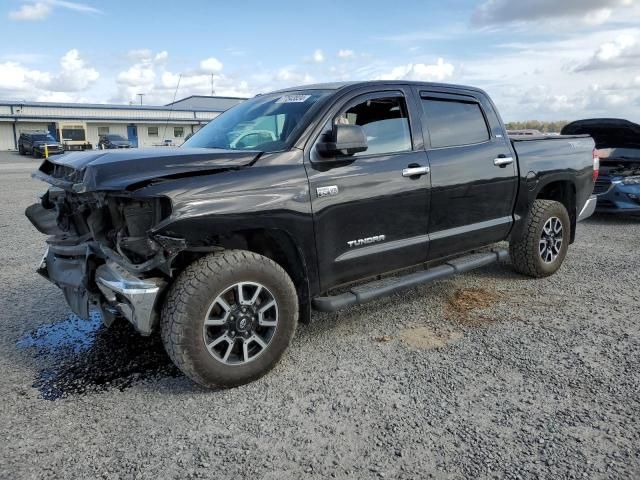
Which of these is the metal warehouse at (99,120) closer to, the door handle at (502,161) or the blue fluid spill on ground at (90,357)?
the door handle at (502,161)

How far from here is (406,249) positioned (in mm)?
4051

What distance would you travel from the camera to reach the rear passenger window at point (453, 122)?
432cm

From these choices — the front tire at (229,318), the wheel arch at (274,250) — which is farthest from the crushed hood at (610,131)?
the front tire at (229,318)

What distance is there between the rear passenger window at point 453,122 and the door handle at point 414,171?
1.01 feet

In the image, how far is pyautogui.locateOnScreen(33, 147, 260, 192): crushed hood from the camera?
2.96 metres

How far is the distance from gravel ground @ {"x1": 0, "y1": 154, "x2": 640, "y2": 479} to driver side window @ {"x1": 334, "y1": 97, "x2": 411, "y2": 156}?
4.80 ft

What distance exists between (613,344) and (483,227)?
1.42m

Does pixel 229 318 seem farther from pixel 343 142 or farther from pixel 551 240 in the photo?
pixel 551 240

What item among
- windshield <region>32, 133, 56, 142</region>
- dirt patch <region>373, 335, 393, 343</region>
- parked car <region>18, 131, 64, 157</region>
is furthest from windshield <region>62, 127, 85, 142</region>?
dirt patch <region>373, 335, 393, 343</region>

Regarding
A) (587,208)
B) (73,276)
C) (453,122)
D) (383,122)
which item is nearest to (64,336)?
(73,276)

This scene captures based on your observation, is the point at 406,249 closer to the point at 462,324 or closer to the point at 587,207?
the point at 462,324

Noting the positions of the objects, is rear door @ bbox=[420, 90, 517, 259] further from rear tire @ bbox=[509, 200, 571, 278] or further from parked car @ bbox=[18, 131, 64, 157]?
parked car @ bbox=[18, 131, 64, 157]

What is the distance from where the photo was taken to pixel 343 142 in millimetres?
3416

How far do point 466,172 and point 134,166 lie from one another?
8.96ft
